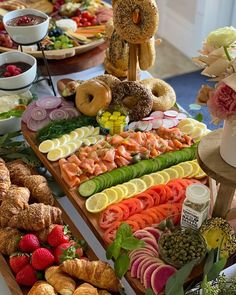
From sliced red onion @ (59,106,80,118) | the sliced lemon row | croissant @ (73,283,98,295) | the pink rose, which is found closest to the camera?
the pink rose

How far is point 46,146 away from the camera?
6.14 ft

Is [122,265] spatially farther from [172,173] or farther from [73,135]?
[73,135]

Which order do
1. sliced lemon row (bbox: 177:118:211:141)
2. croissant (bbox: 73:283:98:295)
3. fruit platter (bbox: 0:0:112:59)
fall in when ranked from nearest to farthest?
croissant (bbox: 73:283:98:295) < sliced lemon row (bbox: 177:118:211:141) < fruit platter (bbox: 0:0:112:59)

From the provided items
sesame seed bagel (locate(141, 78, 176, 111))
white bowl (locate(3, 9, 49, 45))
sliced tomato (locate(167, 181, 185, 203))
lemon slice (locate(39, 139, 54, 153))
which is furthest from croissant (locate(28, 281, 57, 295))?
white bowl (locate(3, 9, 49, 45))

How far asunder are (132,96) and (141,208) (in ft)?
1.81

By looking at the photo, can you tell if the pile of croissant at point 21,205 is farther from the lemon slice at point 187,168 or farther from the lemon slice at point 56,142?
the lemon slice at point 187,168

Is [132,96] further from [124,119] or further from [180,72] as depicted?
[180,72]

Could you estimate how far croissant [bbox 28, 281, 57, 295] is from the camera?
53.1 inches

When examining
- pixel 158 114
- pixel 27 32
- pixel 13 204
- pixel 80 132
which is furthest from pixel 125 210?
pixel 27 32

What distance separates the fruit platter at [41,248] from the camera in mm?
1392

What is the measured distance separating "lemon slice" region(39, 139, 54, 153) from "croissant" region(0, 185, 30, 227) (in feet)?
0.77

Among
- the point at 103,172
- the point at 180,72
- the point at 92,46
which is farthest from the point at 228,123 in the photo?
the point at 180,72

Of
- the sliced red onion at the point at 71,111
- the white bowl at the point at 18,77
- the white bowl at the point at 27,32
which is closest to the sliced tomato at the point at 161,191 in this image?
the sliced red onion at the point at 71,111

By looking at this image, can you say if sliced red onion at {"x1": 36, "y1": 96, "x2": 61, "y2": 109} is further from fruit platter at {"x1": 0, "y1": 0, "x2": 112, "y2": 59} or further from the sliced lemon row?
the sliced lemon row
